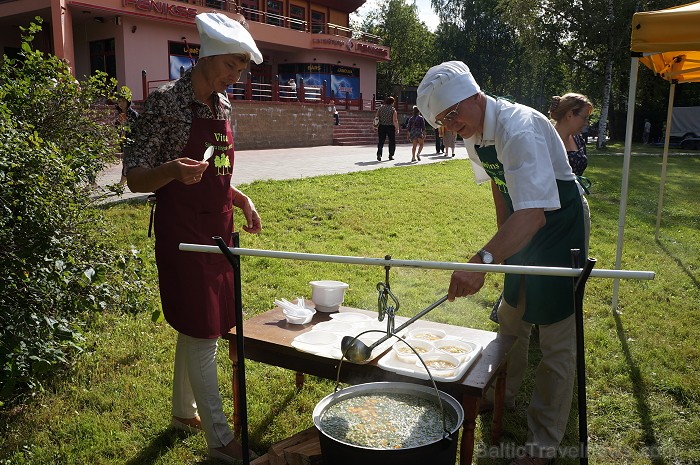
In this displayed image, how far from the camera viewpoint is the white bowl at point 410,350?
8.14 ft

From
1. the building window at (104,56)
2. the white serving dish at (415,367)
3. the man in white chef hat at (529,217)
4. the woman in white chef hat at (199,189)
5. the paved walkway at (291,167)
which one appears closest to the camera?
the man in white chef hat at (529,217)

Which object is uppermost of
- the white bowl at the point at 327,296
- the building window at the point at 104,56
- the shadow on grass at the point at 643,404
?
the building window at the point at 104,56

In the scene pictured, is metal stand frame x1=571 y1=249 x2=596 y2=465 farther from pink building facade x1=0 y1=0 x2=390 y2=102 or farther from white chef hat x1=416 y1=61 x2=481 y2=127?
pink building facade x1=0 y1=0 x2=390 y2=102

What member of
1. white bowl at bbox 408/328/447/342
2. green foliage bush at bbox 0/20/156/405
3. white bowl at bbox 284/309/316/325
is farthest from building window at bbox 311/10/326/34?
white bowl at bbox 408/328/447/342

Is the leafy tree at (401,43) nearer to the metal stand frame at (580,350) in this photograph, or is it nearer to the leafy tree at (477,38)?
the leafy tree at (477,38)

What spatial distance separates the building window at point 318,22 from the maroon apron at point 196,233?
29170 millimetres

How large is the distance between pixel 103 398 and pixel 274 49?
27.0 meters

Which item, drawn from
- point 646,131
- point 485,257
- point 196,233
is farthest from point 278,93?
point 646,131

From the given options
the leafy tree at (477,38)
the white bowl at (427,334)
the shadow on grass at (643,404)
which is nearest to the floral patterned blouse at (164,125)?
the white bowl at (427,334)

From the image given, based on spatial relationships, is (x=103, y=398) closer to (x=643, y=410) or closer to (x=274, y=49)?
(x=643, y=410)

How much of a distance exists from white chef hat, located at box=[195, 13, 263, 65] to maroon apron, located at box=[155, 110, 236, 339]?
33cm

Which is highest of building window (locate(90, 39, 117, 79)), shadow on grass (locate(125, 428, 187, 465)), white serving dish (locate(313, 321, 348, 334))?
building window (locate(90, 39, 117, 79))

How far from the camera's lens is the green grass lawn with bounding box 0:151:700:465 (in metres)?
3.01

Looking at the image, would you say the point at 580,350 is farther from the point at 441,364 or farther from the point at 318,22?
the point at 318,22
